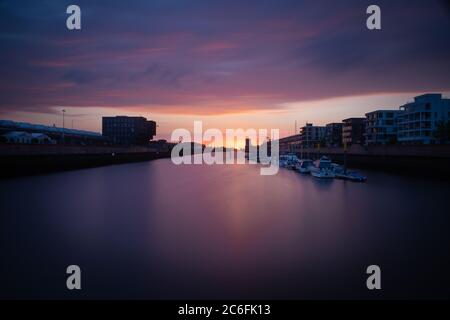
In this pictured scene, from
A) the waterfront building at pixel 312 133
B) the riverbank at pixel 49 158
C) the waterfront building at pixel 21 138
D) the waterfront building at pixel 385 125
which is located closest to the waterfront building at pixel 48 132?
the waterfront building at pixel 21 138

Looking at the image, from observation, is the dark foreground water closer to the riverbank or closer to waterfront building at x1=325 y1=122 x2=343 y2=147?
the riverbank

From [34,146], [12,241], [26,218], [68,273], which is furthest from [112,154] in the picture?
[68,273]

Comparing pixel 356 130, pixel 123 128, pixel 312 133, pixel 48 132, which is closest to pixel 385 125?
pixel 356 130

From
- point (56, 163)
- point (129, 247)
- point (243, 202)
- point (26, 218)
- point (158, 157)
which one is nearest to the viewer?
point (129, 247)

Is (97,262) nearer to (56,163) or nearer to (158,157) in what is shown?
(56,163)

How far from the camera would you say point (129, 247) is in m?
12.5

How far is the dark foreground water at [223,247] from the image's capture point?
29.6 feet

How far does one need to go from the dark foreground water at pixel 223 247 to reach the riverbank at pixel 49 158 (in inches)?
464

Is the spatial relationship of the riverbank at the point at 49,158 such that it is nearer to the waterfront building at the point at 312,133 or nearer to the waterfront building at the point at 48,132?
the waterfront building at the point at 48,132

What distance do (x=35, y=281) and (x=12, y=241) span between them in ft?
16.9

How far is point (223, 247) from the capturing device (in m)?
12.8

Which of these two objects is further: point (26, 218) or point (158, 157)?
point (158, 157)

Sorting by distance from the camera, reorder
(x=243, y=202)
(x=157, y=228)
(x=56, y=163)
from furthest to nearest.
Result: (x=56, y=163) < (x=243, y=202) < (x=157, y=228)

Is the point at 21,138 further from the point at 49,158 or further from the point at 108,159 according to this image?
the point at 49,158
